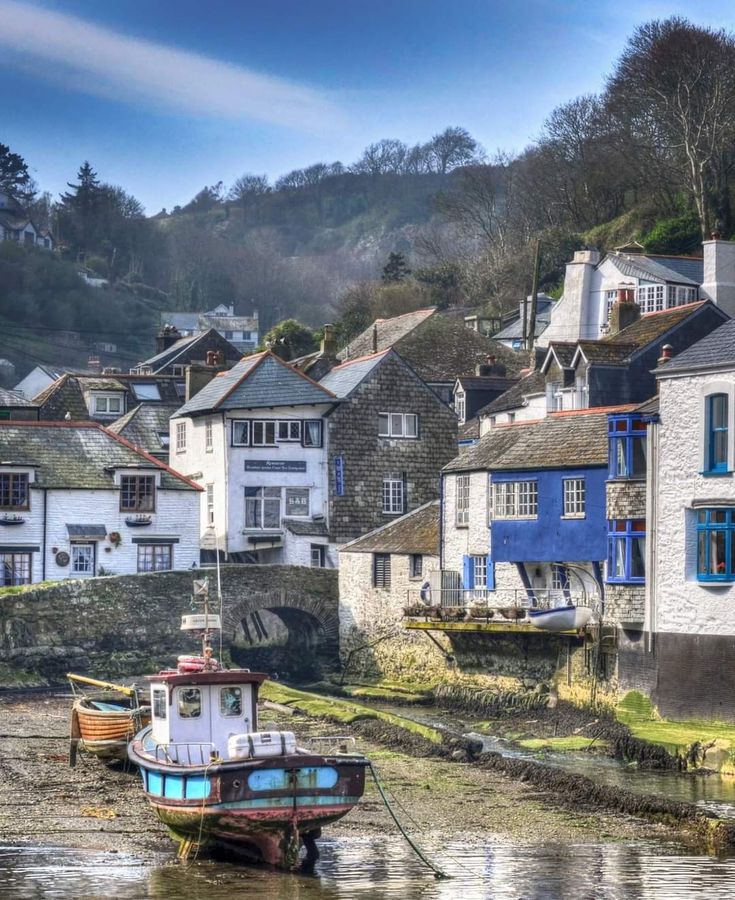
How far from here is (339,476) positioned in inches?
2506

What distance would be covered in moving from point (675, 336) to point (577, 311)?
24088mm

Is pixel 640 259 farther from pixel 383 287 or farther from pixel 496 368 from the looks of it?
pixel 383 287

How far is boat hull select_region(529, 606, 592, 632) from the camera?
43.9 m

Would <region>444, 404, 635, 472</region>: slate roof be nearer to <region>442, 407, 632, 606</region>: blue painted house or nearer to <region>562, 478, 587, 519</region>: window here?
<region>442, 407, 632, 606</region>: blue painted house

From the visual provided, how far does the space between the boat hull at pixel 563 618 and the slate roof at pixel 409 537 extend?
896cm

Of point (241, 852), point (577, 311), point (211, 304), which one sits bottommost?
point (241, 852)

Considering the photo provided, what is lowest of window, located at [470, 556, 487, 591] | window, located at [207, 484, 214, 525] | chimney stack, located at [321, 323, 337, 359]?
window, located at [470, 556, 487, 591]

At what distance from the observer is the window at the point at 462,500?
168ft

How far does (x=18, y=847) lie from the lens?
2944 cm

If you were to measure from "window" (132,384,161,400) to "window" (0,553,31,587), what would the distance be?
79.7 feet

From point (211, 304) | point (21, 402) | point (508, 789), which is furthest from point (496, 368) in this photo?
point (211, 304)

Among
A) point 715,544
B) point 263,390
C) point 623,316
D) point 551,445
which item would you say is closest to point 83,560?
point 263,390

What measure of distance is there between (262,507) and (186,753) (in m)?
32.8

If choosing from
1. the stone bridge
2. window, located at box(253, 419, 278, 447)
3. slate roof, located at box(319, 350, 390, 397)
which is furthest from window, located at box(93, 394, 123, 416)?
the stone bridge
